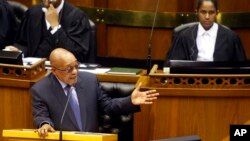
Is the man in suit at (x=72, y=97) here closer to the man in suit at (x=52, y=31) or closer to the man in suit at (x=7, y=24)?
the man in suit at (x=52, y=31)

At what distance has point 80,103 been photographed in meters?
4.56

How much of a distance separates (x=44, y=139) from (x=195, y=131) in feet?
4.28

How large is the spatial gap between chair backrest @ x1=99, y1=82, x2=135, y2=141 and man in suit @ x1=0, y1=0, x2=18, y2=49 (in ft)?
5.10

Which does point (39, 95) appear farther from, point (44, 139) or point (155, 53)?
point (155, 53)

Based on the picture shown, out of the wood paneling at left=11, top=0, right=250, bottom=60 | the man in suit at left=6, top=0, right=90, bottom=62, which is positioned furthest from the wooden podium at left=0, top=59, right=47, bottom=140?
the wood paneling at left=11, top=0, right=250, bottom=60

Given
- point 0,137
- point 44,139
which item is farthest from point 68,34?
point 44,139

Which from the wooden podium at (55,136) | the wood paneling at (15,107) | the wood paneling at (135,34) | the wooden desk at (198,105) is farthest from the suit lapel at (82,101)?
the wood paneling at (135,34)

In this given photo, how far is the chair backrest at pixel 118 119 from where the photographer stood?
200 inches

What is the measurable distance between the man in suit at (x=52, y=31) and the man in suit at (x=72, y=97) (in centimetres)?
135

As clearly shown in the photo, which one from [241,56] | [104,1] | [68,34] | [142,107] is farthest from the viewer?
[104,1]

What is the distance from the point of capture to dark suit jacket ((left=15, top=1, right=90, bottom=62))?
5.99 meters

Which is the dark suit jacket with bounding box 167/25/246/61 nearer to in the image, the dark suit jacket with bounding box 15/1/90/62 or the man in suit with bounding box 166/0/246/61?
the man in suit with bounding box 166/0/246/61

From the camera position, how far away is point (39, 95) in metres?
4.55

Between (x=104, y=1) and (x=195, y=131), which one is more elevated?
(x=104, y=1)
